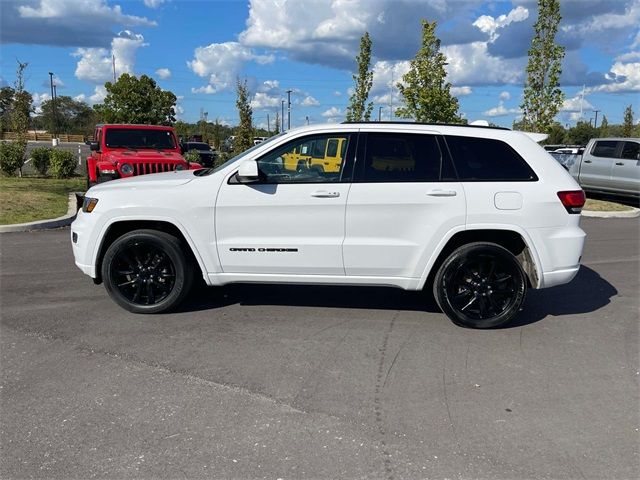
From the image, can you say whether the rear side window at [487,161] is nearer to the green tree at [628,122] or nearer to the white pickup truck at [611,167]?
the white pickup truck at [611,167]

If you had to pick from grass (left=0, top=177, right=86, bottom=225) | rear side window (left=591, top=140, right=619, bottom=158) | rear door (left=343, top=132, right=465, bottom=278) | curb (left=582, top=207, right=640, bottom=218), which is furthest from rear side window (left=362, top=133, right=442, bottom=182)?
rear side window (left=591, top=140, right=619, bottom=158)

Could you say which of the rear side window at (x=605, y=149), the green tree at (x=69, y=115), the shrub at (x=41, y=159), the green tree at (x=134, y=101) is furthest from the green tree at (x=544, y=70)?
the green tree at (x=69, y=115)

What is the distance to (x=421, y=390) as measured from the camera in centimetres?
389

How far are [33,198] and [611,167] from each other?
1521 cm

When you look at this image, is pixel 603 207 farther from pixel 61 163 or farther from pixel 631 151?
pixel 61 163

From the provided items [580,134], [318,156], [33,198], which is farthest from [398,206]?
[580,134]

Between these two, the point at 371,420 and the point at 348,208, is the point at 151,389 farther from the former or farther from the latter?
the point at 348,208

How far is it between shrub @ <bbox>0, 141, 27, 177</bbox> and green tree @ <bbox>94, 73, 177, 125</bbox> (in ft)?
57.4

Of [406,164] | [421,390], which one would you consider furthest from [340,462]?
[406,164]

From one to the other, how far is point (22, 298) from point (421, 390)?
4.34 meters

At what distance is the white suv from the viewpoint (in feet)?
16.3

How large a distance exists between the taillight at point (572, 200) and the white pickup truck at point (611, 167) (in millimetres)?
12034

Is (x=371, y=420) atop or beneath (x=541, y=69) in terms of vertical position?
beneath

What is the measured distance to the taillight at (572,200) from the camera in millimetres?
4984
